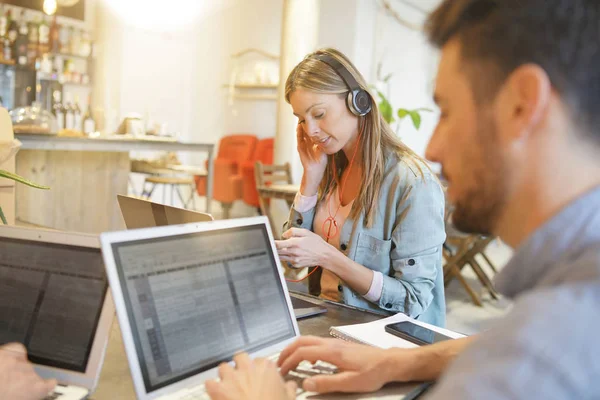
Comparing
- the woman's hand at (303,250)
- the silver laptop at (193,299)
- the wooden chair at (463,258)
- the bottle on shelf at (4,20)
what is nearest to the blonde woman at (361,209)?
the woman's hand at (303,250)

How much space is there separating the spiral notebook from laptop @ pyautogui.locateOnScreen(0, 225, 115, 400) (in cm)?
47

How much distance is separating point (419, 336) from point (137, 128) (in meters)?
3.72

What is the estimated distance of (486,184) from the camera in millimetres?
561

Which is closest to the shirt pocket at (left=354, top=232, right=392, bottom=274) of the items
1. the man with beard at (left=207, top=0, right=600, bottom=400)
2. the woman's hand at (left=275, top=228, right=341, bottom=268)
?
the woman's hand at (left=275, top=228, right=341, bottom=268)

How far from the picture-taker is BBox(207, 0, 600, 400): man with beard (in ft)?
1.40

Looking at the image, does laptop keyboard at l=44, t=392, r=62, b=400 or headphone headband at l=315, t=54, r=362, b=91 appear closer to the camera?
laptop keyboard at l=44, t=392, r=62, b=400

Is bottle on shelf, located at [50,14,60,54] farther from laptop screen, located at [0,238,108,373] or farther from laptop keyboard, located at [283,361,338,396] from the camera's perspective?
laptop keyboard, located at [283,361,338,396]

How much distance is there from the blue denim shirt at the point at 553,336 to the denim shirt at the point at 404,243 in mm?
878

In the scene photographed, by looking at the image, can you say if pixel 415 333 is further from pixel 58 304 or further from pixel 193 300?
pixel 58 304

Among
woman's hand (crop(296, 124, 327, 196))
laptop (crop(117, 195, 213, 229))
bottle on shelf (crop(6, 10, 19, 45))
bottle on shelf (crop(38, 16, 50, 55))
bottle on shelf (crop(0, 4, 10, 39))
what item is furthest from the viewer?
bottle on shelf (crop(38, 16, 50, 55))

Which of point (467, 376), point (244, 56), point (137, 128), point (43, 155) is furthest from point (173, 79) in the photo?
point (467, 376)

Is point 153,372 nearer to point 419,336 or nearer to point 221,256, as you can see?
point 221,256

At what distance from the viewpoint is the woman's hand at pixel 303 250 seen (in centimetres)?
133

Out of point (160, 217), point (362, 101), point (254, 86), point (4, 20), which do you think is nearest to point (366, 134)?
point (362, 101)
